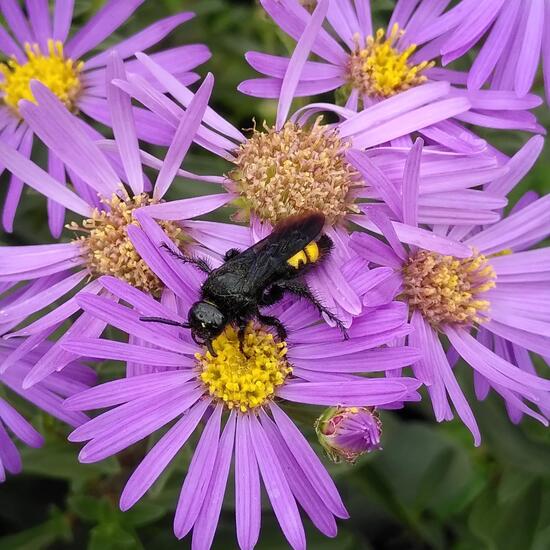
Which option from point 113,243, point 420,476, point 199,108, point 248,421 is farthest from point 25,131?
point 420,476

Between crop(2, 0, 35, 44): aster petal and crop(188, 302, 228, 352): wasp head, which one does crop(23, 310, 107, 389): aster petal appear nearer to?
crop(188, 302, 228, 352): wasp head

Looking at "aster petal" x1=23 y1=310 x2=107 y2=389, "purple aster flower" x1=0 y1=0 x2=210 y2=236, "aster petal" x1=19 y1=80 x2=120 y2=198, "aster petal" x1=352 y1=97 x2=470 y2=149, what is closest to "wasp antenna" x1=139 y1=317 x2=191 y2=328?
"aster petal" x1=23 y1=310 x2=107 y2=389

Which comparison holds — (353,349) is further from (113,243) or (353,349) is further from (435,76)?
(435,76)

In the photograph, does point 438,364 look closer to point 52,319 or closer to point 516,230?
point 516,230

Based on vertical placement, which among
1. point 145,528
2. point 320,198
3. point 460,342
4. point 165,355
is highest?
point 320,198

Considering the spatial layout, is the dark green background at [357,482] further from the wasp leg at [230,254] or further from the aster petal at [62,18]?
the wasp leg at [230,254]

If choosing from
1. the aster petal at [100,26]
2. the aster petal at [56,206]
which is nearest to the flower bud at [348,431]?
the aster petal at [56,206]
